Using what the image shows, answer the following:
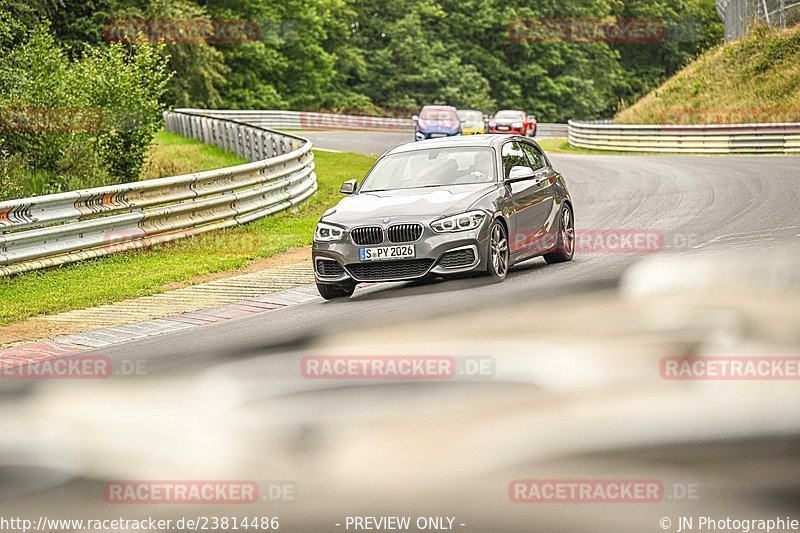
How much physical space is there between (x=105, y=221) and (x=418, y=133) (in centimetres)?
2865

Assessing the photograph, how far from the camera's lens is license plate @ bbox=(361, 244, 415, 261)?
10.6 metres

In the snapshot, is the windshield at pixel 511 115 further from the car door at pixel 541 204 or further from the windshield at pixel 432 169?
the windshield at pixel 432 169

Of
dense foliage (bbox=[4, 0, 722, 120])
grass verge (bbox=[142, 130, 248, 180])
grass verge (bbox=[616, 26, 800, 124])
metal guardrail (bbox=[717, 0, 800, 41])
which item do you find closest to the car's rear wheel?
grass verge (bbox=[142, 130, 248, 180])

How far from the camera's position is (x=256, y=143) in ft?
93.6

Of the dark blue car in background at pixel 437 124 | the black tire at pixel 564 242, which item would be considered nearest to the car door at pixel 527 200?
the black tire at pixel 564 242

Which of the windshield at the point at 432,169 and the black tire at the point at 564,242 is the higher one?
the windshield at the point at 432,169

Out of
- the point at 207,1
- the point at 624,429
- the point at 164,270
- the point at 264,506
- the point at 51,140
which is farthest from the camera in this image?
the point at 207,1

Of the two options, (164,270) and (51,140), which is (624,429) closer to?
(164,270)

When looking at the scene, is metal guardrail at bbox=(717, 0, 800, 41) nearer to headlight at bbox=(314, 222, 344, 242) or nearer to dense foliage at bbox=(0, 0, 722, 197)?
dense foliage at bbox=(0, 0, 722, 197)

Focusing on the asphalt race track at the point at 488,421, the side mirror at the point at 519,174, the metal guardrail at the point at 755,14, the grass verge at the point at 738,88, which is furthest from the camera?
the metal guardrail at the point at 755,14

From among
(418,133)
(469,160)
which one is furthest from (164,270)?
(418,133)

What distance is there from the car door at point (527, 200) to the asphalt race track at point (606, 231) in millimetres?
373

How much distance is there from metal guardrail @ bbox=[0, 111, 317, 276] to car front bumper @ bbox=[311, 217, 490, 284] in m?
4.66

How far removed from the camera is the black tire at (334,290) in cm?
1118
